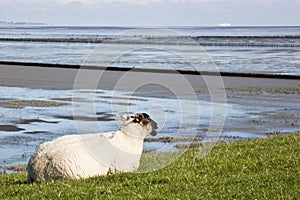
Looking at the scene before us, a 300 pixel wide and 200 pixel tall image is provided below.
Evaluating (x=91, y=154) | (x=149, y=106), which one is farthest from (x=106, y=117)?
(x=91, y=154)

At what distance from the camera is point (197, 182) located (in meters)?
9.49

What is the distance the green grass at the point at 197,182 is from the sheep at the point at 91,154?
0.37 metres

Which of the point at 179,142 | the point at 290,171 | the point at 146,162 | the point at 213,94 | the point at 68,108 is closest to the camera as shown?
the point at 290,171

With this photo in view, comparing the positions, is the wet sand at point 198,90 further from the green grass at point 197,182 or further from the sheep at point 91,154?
the sheep at point 91,154

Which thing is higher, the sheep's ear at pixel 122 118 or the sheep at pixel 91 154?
the sheep's ear at pixel 122 118

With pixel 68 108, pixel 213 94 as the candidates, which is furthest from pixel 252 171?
pixel 213 94

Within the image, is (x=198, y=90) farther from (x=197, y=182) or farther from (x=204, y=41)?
(x=204, y=41)

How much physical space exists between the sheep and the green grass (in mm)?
370

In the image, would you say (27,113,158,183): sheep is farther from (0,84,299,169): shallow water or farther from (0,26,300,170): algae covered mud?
(0,84,299,169): shallow water

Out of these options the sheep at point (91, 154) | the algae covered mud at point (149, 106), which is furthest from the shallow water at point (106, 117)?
the sheep at point (91, 154)

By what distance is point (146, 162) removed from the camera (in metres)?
12.4

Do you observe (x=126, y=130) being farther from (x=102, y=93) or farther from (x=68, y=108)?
(x=102, y=93)

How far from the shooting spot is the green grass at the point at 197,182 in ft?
28.4

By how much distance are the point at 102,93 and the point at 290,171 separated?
23.7 meters
